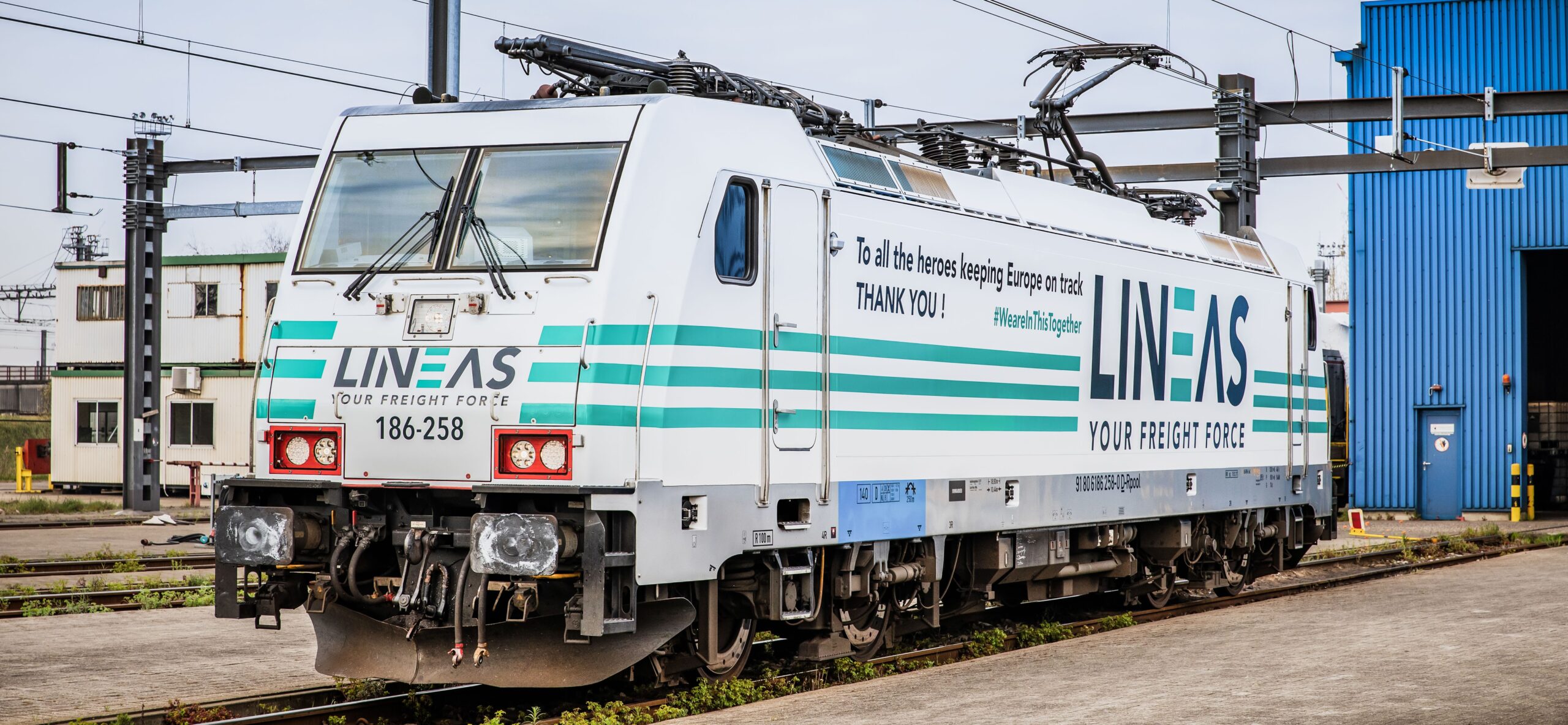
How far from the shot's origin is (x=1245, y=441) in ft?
51.4

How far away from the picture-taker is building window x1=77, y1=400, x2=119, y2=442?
39.2 meters

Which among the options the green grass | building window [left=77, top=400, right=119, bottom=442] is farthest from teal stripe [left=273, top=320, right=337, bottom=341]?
building window [left=77, top=400, right=119, bottom=442]

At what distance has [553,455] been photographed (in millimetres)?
8344

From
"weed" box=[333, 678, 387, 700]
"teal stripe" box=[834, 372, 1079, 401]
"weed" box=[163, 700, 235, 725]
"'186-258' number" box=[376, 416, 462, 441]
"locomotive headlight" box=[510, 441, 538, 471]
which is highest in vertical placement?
"teal stripe" box=[834, 372, 1079, 401]

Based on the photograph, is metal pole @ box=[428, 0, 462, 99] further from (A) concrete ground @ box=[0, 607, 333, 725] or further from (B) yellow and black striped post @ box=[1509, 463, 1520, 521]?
(B) yellow and black striped post @ box=[1509, 463, 1520, 521]

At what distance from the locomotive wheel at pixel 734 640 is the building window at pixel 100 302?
34.0 meters

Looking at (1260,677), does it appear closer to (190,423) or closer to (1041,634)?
(1041,634)

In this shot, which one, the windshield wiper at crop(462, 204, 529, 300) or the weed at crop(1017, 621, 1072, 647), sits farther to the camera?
the weed at crop(1017, 621, 1072, 647)

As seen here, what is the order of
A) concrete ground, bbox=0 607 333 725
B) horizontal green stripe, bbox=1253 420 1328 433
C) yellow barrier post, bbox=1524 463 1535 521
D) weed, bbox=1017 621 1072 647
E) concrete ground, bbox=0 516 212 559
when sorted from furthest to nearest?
yellow barrier post, bbox=1524 463 1535 521 → concrete ground, bbox=0 516 212 559 → horizontal green stripe, bbox=1253 420 1328 433 → weed, bbox=1017 621 1072 647 → concrete ground, bbox=0 607 333 725

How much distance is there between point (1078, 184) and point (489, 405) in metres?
7.73

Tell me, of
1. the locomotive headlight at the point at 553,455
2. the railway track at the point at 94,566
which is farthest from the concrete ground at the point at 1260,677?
the railway track at the point at 94,566

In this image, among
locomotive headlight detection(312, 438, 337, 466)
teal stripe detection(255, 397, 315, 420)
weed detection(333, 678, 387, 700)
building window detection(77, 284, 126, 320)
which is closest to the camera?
Result: locomotive headlight detection(312, 438, 337, 466)

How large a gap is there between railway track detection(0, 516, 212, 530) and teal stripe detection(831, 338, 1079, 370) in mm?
20933

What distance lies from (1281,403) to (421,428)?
10822mm
